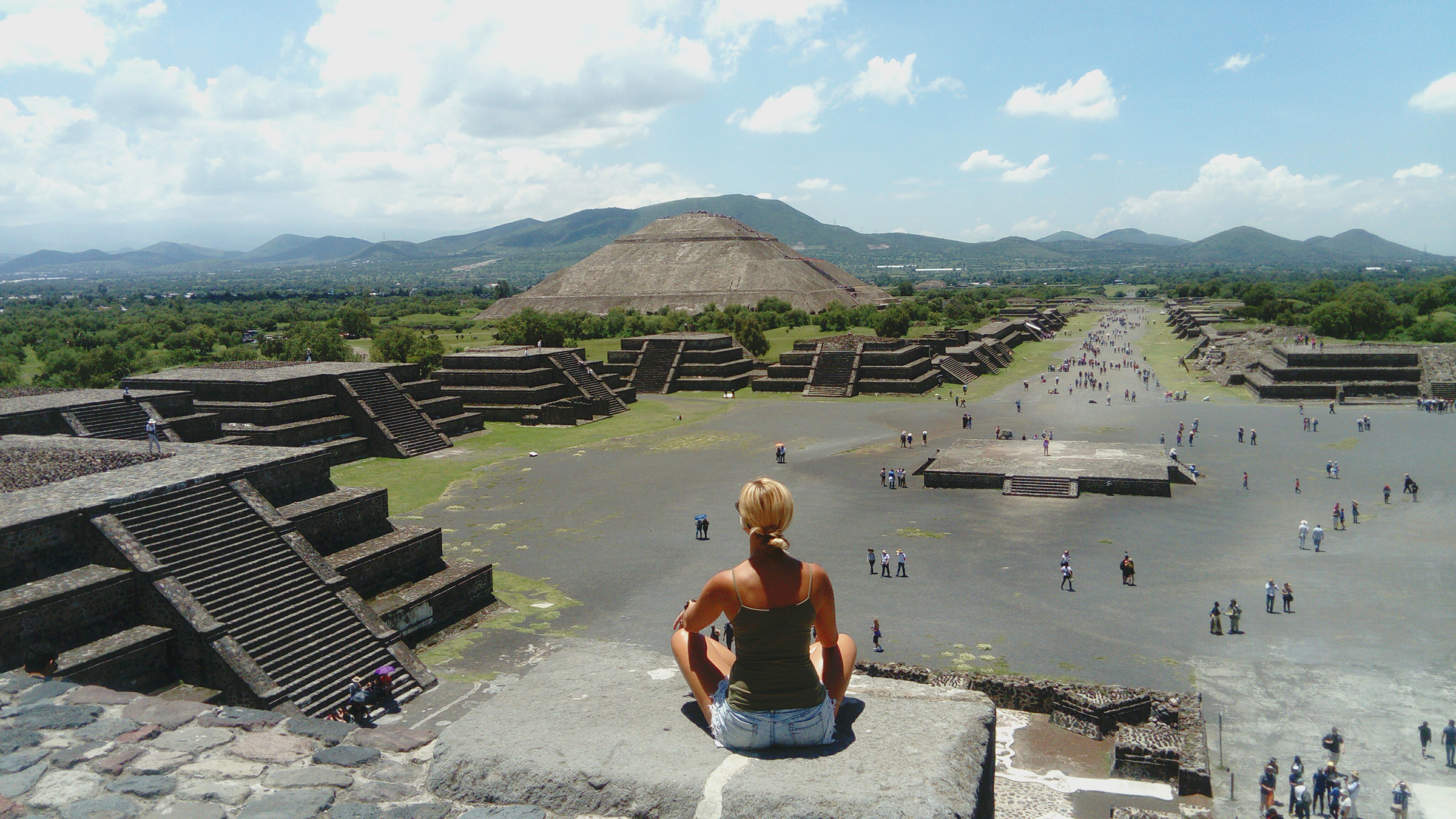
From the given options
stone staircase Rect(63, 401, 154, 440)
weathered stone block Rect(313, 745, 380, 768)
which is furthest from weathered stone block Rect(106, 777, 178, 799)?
stone staircase Rect(63, 401, 154, 440)

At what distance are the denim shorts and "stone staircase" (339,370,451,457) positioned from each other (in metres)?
32.8

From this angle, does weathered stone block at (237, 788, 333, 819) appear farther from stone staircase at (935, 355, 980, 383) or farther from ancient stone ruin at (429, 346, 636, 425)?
stone staircase at (935, 355, 980, 383)

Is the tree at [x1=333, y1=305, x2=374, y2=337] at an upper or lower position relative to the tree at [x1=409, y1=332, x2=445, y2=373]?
upper

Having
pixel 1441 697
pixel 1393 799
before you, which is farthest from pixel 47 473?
pixel 1441 697

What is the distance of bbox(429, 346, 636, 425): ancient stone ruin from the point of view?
42750 mm

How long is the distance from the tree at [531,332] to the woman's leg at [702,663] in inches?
2458

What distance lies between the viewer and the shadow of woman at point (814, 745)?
3719mm

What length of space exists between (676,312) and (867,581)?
78.3 meters

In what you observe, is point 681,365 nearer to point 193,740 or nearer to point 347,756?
point 193,740

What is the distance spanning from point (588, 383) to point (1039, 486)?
25865 millimetres

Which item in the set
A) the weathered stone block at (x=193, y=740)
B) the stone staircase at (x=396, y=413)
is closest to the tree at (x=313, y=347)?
the stone staircase at (x=396, y=413)

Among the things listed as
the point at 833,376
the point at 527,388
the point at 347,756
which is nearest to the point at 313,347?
the point at 527,388

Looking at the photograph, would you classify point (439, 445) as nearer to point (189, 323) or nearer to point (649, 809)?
point (649, 809)

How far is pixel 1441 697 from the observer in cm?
1450
